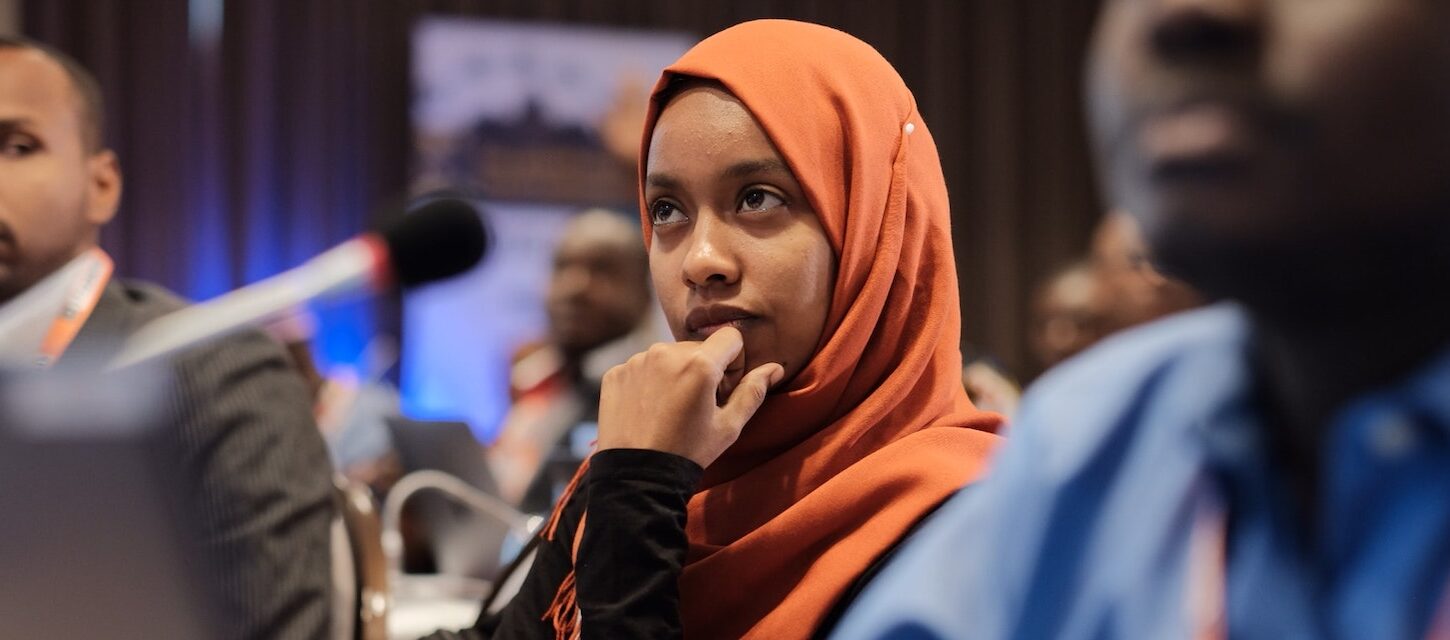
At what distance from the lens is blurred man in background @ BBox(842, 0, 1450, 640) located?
0.32m

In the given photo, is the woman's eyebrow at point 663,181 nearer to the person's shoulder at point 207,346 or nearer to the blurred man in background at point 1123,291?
the person's shoulder at point 207,346

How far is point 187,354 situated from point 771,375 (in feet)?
1.92

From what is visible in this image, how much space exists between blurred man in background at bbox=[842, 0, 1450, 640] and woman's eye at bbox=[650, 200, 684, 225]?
31.3 inches

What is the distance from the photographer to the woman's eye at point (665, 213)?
1193 mm

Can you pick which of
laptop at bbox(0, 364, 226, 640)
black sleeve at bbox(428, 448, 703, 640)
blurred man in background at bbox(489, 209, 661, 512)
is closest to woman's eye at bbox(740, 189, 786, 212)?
black sleeve at bbox(428, 448, 703, 640)

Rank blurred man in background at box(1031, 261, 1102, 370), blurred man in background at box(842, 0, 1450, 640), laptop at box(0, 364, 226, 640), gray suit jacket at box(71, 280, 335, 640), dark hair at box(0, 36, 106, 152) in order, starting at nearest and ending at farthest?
blurred man in background at box(842, 0, 1450, 640), laptop at box(0, 364, 226, 640), gray suit jacket at box(71, 280, 335, 640), dark hair at box(0, 36, 106, 152), blurred man in background at box(1031, 261, 1102, 370)

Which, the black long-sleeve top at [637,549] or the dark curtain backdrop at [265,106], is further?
the dark curtain backdrop at [265,106]

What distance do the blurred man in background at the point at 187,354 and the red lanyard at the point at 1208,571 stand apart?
3.58 feet

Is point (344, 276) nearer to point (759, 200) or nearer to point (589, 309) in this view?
point (759, 200)

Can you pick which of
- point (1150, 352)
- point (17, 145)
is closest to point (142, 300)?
point (17, 145)

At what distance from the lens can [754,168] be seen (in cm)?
114

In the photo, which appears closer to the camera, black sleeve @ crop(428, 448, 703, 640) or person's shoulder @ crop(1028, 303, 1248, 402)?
person's shoulder @ crop(1028, 303, 1248, 402)

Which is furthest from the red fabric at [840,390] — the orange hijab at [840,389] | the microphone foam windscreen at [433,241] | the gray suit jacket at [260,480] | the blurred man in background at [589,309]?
the blurred man in background at [589,309]

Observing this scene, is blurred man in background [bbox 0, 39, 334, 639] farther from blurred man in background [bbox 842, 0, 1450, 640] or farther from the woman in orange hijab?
blurred man in background [bbox 842, 0, 1450, 640]
